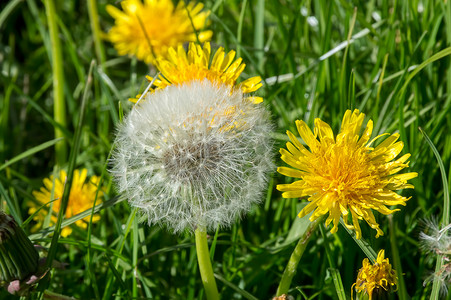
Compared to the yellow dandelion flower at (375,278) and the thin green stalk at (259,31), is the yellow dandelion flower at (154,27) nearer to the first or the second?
the thin green stalk at (259,31)

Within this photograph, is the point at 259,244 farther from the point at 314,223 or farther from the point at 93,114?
the point at 93,114

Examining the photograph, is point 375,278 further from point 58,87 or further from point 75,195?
point 58,87

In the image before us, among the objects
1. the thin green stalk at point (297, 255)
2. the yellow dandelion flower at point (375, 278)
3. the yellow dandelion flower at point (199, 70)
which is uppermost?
the yellow dandelion flower at point (199, 70)

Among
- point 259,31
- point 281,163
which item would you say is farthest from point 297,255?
point 259,31

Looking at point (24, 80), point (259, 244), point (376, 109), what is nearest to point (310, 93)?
point (376, 109)

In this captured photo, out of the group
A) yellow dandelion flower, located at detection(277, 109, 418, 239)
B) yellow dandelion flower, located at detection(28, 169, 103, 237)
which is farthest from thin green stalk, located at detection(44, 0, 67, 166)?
yellow dandelion flower, located at detection(277, 109, 418, 239)

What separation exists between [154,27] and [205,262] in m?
1.63

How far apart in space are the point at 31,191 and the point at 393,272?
1.78 m

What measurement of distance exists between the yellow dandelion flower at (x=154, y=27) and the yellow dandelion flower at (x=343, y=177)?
4.63ft

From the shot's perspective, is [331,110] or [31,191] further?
[31,191]

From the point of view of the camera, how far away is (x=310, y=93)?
2299mm

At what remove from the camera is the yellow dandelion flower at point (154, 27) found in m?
2.79

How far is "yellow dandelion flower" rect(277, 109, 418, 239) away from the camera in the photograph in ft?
4.62

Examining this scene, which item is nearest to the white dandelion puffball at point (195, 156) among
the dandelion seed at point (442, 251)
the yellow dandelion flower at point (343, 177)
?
the yellow dandelion flower at point (343, 177)
